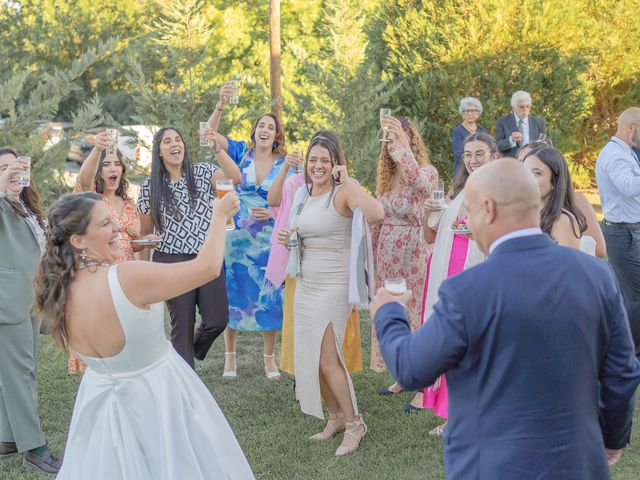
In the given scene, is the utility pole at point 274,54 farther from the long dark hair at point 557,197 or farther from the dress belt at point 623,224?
the long dark hair at point 557,197

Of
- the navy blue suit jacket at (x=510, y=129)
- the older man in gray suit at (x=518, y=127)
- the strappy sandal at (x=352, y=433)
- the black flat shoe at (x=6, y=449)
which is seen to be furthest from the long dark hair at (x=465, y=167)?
the navy blue suit jacket at (x=510, y=129)

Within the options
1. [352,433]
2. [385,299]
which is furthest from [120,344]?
[352,433]

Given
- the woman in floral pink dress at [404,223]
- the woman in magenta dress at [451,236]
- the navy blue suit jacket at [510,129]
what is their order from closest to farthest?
the woman in magenta dress at [451,236]
the woman in floral pink dress at [404,223]
the navy blue suit jacket at [510,129]

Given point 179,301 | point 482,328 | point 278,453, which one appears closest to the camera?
point 482,328

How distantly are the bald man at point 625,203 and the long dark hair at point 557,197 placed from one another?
287cm

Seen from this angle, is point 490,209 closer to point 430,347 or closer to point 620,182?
point 430,347

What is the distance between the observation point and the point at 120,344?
341 centimetres

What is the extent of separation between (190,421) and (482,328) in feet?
5.40

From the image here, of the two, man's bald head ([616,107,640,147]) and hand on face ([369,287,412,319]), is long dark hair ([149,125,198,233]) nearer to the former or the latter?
hand on face ([369,287,412,319])

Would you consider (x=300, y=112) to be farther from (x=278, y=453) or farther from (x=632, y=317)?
(x=278, y=453)

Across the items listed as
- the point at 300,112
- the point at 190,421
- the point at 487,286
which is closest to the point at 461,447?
the point at 487,286

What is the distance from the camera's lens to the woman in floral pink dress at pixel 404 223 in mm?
6438

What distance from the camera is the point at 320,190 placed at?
573 centimetres

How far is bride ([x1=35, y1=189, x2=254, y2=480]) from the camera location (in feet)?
10.9
